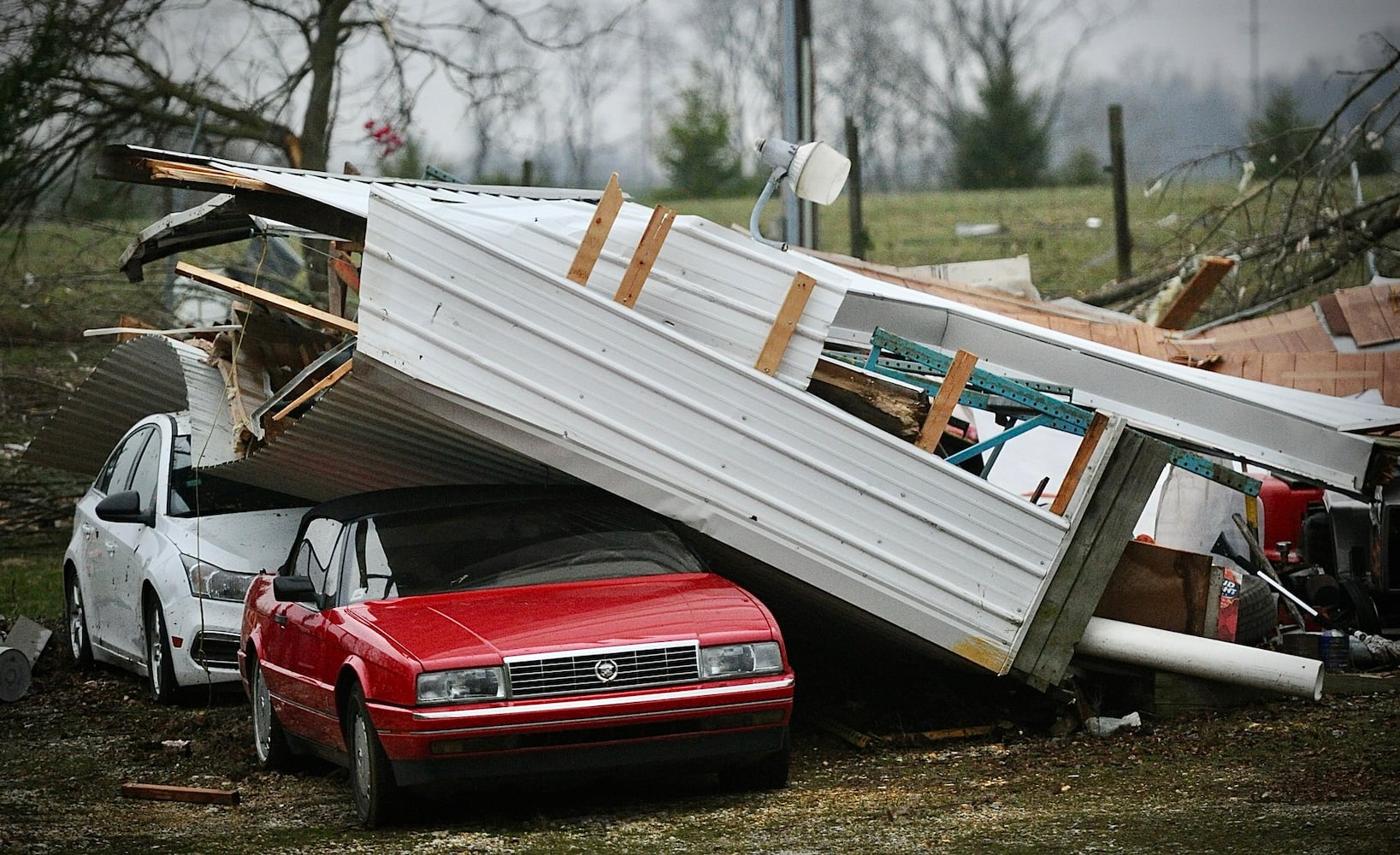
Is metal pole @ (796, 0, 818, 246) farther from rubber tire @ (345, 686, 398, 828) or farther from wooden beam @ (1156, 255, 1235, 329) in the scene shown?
rubber tire @ (345, 686, 398, 828)

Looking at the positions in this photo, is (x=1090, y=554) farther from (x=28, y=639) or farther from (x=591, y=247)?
(x=28, y=639)

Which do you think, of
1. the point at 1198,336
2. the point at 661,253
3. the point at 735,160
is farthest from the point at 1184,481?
the point at 735,160

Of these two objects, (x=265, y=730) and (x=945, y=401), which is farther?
(x=265, y=730)

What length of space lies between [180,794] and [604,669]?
2.15 m

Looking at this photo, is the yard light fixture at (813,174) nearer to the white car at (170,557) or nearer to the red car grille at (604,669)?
the red car grille at (604,669)

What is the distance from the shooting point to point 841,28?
36312 mm

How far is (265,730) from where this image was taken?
7578 mm

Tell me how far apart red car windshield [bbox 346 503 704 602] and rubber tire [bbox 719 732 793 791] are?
100 centimetres

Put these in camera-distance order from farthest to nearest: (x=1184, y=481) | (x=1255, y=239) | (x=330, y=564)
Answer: (x=1255, y=239), (x=1184, y=481), (x=330, y=564)

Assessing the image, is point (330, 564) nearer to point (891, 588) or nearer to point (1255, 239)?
point (891, 588)

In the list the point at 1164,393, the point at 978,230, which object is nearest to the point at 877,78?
the point at 978,230

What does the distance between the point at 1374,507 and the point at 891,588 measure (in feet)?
11.9

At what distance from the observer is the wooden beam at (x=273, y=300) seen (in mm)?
7770

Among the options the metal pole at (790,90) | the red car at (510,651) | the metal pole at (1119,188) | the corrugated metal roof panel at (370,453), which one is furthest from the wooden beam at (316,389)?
the metal pole at (1119,188)
